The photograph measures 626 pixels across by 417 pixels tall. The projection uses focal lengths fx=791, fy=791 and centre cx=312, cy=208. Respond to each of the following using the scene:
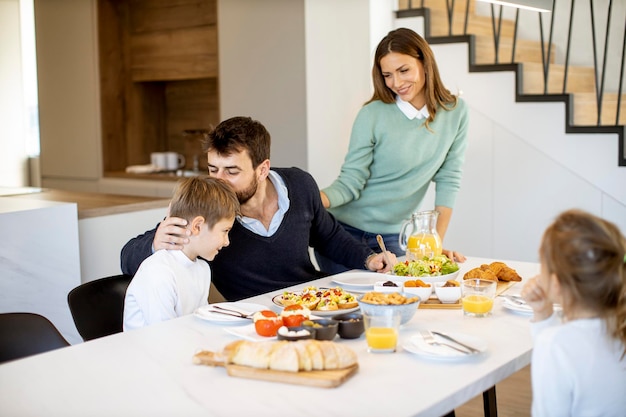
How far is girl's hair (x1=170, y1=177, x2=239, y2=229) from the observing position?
7.14ft

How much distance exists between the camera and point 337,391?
1441mm

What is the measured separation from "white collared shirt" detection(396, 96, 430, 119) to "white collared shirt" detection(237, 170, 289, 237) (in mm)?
736

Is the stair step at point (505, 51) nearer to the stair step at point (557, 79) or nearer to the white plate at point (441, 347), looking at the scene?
the stair step at point (557, 79)

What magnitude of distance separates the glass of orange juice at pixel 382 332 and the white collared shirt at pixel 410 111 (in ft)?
5.16

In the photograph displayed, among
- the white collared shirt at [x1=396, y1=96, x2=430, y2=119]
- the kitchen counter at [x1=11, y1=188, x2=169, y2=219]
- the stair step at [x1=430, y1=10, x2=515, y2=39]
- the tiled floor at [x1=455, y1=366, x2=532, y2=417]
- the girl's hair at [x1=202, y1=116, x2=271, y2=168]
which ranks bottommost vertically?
the tiled floor at [x1=455, y1=366, x2=532, y2=417]

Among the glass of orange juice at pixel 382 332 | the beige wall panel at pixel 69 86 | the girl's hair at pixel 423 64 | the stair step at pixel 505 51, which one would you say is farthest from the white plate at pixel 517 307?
the beige wall panel at pixel 69 86

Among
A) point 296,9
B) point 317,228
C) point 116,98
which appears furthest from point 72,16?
point 317,228

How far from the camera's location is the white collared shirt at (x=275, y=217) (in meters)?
2.54

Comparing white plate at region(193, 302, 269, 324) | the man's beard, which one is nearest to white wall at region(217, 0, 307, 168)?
the man's beard

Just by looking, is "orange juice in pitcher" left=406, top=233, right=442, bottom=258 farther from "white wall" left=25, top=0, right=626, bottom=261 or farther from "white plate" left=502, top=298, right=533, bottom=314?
"white wall" left=25, top=0, right=626, bottom=261

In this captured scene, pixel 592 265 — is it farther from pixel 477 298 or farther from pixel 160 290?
pixel 160 290

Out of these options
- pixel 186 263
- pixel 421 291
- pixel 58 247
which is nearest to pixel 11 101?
pixel 58 247

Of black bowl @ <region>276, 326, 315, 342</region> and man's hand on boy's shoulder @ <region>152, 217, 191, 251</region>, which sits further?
man's hand on boy's shoulder @ <region>152, 217, 191, 251</region>

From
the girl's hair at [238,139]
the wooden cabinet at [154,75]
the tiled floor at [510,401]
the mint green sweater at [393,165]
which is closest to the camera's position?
the girl's hair at [238,139]
